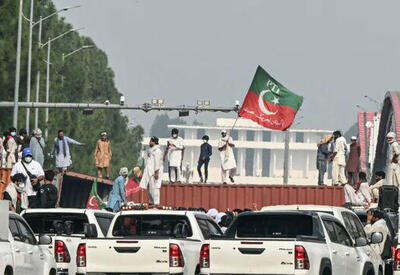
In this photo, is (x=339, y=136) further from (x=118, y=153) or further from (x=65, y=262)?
(x=118, y=153)

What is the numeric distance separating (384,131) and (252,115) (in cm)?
6808

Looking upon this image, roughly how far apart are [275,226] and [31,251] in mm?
3202

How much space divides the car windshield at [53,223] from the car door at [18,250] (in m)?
4.42

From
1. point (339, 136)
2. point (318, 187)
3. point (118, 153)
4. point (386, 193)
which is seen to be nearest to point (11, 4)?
point (318, 187)

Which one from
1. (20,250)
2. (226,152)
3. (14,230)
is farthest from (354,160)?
(20,250)

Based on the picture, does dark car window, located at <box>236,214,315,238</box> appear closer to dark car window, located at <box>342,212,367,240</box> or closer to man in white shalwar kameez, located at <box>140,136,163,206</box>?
dark car window, located at <box>342,212,367,240</box>

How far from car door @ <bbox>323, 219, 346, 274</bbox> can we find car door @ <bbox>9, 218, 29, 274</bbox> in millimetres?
3965

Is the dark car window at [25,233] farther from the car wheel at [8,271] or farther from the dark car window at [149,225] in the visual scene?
the dark car window at [149,225]

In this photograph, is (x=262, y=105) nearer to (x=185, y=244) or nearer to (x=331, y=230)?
(x=185, y=244)

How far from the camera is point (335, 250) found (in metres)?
22.7

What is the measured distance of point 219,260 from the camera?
22.0m

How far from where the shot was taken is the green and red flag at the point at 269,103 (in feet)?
173

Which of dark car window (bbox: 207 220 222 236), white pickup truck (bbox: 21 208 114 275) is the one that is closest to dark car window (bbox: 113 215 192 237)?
white pickup truck (bbox: 21 208 114 275)

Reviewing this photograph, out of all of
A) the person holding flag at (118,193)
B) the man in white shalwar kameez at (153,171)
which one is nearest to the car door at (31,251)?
the person holding flag at (118,193)
